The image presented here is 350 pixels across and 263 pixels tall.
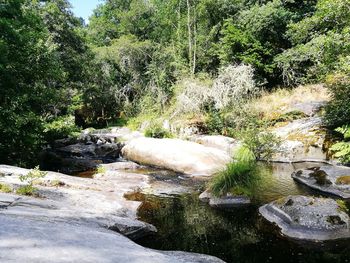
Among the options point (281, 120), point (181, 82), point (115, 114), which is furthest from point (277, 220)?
point (115, 114)

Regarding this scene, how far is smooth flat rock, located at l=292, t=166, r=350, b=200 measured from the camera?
859 centimetres

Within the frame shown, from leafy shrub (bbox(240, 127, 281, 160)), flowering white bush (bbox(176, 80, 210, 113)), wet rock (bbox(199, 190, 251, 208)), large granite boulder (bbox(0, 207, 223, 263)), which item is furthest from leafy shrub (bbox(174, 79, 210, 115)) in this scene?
large granite boulder (bbox(0, 207, 223, 263))

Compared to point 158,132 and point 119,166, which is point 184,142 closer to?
point 119,166

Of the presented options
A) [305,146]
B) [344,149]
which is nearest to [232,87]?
[305,146]

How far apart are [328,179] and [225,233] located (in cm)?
449

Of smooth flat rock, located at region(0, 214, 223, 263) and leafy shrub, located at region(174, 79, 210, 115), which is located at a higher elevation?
leafy shrub, located at region(174, 79, 210, 115)

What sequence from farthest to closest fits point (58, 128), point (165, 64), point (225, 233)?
point (165, 64)
point (58, 128)
point (225, 233)

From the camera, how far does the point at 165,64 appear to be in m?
Result: 26.6

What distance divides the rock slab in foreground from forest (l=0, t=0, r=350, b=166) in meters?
6.60

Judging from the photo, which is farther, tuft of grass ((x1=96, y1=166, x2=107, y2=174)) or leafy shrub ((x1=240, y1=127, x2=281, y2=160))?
leafy shrub ((x1=240, y1=127, x2=281, y2=160))

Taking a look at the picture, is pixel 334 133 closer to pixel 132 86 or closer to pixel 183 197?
pixel 183 197

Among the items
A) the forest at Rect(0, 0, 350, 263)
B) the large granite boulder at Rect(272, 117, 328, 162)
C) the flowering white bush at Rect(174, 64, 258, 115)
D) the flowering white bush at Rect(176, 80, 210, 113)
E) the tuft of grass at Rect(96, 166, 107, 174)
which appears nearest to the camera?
the forest at Rect(0, 0, 350, 263)

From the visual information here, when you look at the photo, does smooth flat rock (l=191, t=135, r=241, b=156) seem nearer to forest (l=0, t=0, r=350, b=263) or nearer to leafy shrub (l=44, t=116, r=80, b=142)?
forest (l=0, t=0, r=350, b=263)

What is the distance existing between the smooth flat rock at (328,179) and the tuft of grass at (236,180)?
1911 mm
